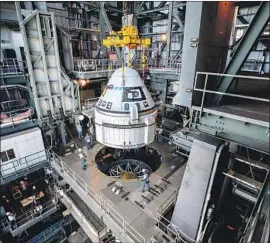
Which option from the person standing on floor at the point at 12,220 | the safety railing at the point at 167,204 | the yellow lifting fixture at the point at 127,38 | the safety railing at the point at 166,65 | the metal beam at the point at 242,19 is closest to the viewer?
the safety railing at the point at 167,204

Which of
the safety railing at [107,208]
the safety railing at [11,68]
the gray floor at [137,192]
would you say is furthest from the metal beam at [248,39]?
the safety railing at [11,68]

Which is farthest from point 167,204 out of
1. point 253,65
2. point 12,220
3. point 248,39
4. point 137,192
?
point 253,65

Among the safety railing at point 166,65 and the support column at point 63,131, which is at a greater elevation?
the safety railing at point 166,65

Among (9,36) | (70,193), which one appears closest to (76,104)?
(70,193)

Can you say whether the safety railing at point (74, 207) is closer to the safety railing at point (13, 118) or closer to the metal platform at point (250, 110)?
the safety railing at point (13, 118)

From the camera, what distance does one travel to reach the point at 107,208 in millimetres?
9289

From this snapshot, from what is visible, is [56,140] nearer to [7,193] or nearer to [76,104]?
[76,104]

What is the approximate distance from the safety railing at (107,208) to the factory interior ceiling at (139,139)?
70 mm

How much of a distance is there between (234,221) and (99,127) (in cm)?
954

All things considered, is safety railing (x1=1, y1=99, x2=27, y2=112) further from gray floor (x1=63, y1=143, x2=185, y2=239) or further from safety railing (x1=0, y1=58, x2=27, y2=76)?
gray floor (x1=63, y1=143, x2=185, y2=239)

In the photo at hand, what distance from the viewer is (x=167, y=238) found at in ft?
27.0

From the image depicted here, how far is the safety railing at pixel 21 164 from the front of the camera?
503 inches

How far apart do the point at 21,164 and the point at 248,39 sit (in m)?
15.1

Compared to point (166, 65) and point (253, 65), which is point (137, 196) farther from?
point (253, 65)
